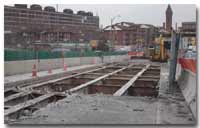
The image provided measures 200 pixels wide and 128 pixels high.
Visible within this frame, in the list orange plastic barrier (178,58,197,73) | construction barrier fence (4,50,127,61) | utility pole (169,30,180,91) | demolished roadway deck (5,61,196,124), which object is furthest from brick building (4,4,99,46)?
utility pole (169,30,180,91)

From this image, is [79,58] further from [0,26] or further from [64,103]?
[0,26]

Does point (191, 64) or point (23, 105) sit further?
point (23, 105)

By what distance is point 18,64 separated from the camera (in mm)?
15664

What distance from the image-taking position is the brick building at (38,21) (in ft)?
23.1

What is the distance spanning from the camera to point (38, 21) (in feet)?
26.3

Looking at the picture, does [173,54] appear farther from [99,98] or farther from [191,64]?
[191,64]

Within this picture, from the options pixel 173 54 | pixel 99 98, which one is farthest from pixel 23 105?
pixel 173 54

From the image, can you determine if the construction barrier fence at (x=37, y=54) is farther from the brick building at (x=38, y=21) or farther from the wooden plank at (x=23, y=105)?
the wooden plank at (x=23, y=105)

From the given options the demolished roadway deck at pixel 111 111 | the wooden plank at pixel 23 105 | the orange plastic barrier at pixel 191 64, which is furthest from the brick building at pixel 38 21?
the orange plastic barrier at pixel 191 64

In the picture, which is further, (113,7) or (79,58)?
(79,58)

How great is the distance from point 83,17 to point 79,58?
17408 millimetres

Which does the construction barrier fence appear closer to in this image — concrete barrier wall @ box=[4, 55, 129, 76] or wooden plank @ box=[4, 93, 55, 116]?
concrete barrier wall @ box=[4, 55, 129, 76]

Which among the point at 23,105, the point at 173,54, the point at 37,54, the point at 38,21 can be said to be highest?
the point at 38,21
